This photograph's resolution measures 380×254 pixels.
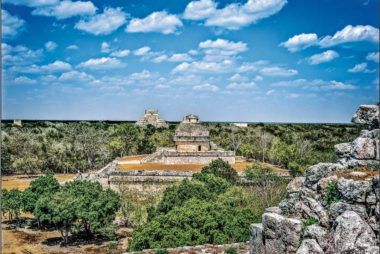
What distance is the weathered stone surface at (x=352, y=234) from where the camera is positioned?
4969 millimetres

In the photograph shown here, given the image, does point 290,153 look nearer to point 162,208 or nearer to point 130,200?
point 130,200

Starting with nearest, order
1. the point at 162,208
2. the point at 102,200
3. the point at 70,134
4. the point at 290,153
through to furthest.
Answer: the point at 162,208 → the point at 102,200 → the point at 290,153 → the point at 70,134

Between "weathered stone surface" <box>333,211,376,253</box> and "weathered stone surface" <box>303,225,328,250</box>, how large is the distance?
0.78 feet

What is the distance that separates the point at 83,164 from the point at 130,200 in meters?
25.0

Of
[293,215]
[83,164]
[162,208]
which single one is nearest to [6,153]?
[83,164]

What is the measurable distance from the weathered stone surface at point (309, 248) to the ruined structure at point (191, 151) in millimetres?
26218

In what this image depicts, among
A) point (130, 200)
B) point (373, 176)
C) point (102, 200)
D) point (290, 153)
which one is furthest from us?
point (290, 153)

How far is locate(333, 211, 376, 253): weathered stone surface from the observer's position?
497cm

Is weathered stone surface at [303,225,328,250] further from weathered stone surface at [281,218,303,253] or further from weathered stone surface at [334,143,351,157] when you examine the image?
weathered stone surface at [334,143,351,157]

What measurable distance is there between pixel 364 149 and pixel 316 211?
111cm

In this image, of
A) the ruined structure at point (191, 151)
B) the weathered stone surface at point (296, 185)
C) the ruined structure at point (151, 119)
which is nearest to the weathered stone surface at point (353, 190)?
the weathered stone surface at point (296, 185)

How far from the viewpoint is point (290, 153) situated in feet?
118

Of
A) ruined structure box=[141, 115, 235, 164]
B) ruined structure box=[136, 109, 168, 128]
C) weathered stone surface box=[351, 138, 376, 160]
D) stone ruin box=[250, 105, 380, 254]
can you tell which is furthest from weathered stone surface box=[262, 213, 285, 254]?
ruined structure box=[136, 109, 168, 128]

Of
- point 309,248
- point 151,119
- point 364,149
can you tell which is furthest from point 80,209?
point 151,119
